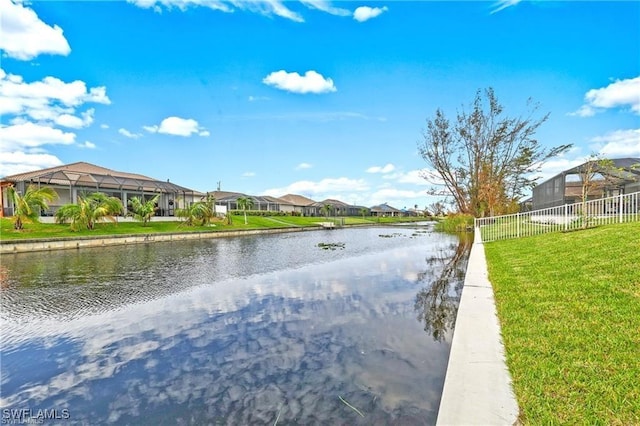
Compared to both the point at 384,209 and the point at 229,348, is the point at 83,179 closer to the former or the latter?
the point at 229,348

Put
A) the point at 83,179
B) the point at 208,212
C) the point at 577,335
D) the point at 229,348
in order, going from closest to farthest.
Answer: the point at 577,335 → the point at 229,348 → the point at 83,179 → the point at 208,212

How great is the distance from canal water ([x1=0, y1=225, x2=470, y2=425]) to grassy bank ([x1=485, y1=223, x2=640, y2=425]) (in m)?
0.87

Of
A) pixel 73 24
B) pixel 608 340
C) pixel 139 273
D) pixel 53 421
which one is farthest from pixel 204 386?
pixel 73 24

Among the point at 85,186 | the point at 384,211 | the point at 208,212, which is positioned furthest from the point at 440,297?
the point at 384,211

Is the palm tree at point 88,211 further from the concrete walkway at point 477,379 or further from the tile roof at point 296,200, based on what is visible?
the tile roof at point 296,200

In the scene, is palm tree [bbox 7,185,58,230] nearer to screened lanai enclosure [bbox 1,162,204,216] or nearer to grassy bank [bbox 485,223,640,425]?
screened lanai enclosure [bbox 1,162,204,216]

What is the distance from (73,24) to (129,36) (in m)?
2.96

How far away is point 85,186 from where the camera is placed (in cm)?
2775

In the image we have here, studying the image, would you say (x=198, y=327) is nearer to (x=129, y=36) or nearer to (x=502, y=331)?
(x=502, y=331)

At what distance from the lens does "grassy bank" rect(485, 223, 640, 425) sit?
228 centimetres

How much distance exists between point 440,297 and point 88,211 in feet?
78.1

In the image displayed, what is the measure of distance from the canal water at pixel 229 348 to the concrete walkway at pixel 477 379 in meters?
0.35

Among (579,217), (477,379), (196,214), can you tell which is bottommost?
(477,379)

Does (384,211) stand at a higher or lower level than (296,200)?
lower
